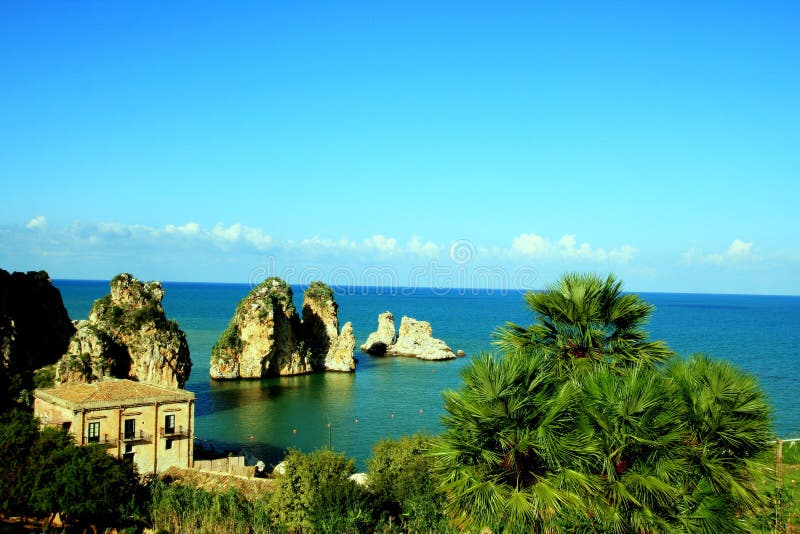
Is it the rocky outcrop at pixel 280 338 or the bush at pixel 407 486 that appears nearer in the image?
the bush at pixel 407 486

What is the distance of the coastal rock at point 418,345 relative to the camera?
9275cm

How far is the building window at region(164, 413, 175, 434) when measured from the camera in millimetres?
33906

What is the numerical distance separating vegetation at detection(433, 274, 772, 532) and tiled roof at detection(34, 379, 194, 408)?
968 inches

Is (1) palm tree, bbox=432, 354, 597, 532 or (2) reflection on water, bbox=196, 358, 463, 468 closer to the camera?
(1) palm tree, bbox=432, 354, 597, 532

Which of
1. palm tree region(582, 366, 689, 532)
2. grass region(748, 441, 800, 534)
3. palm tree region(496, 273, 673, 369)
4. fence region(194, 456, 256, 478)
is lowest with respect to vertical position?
fence region(194, 456, 256, 478)

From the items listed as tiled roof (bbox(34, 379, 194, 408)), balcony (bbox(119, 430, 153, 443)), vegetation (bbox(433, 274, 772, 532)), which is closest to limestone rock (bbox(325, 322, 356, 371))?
tiled roof (bbox(34, 379, 194, 408))

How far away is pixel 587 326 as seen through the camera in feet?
49.3

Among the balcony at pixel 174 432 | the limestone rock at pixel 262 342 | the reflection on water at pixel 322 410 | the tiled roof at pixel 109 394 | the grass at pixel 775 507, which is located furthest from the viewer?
the limestone rock at pixel 262 342

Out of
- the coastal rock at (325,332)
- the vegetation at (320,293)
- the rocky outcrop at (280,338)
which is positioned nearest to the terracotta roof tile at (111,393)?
the rocky outcrop at (280,338)

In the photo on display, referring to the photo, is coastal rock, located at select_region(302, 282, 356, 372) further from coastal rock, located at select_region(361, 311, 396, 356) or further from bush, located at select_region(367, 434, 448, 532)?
bush, located at select_region(367, 434, 448, 532)

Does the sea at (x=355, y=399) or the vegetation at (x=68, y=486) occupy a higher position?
the vegetation at (x=68, y=486)

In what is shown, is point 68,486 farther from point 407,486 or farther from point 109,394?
point 109,394

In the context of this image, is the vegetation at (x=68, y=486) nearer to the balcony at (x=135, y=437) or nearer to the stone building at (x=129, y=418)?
the stone building at (x=129, y=418)

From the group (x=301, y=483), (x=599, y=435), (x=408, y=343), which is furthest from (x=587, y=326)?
(x=408, y=343)
